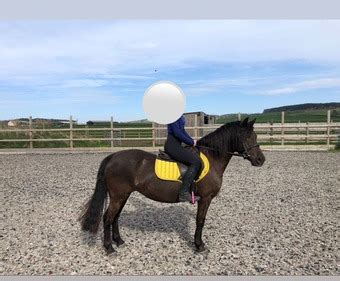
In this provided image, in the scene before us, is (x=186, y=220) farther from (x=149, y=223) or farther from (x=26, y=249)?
(x=26, y=249)

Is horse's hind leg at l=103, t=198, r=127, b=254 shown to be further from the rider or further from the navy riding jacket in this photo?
the navy riding jacket

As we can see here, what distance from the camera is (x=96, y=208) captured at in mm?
5066

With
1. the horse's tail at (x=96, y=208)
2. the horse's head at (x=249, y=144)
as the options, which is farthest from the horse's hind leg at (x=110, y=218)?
the horse's head at (x=249, y=144)

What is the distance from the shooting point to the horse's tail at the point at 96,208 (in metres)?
5.04

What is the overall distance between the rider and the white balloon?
0.74 feet

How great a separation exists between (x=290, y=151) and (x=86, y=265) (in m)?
16.7

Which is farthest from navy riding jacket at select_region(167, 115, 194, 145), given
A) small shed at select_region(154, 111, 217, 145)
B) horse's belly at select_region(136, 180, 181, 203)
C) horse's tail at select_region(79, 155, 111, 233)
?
small shed at select_region(154, 111, 217, 145)

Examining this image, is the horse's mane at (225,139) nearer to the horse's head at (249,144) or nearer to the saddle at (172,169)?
the horse's head at (249,144)

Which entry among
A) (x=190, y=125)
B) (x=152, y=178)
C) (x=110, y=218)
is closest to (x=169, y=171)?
(x=152, y=178)

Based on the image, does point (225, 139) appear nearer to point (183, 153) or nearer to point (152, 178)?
point (183, 153)

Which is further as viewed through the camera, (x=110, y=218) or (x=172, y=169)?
(x=110, y=218)

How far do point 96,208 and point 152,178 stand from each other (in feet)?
3.14

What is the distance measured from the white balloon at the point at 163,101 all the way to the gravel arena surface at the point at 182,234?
6.49 ft

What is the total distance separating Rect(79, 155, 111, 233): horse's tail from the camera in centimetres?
504
